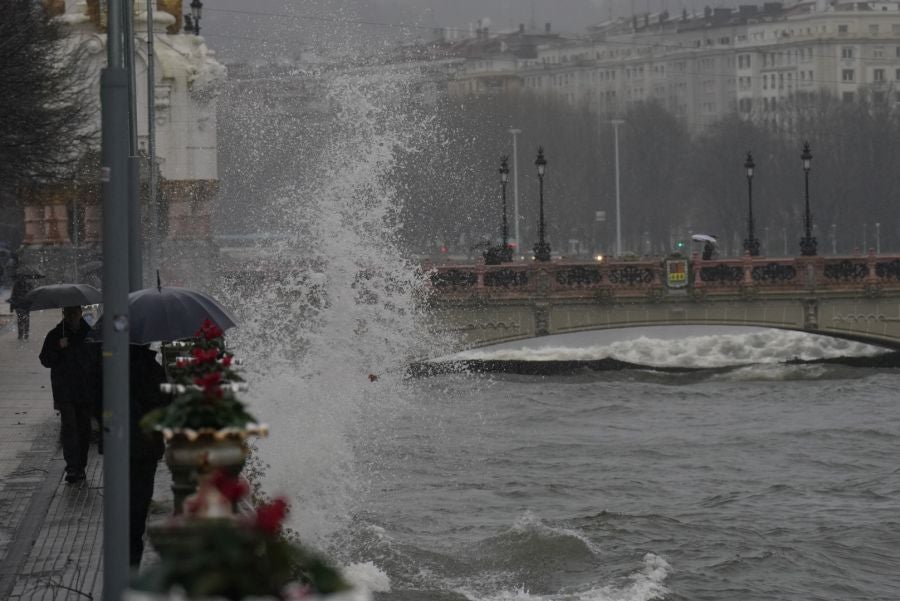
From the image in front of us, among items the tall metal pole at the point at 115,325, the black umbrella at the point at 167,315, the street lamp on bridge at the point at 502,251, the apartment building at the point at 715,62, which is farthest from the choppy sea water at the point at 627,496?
the apartment building at the point at 715,62

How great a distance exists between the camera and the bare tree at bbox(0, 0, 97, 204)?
28.4 meters

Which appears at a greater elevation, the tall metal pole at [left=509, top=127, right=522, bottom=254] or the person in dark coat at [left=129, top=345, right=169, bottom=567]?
the tall metal pole at [left=509, top=127, right=522, bottom=254]

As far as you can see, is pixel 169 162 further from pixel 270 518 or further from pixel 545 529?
pixel 270 518

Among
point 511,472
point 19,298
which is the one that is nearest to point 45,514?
point 511,472

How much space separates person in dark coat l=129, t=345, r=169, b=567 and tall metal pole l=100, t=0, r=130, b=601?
1.57 meters

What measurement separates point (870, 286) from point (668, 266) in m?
4.94

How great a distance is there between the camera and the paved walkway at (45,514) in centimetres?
1087

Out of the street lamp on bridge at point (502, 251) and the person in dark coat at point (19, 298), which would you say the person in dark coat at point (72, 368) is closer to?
the person in dark coat at point (19, 298)

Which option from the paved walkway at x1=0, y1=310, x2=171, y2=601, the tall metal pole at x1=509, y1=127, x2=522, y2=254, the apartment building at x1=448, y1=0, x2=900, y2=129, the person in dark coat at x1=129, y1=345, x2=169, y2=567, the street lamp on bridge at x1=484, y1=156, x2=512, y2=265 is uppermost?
the apartment building at x1=448, y1=0, x2=900, y2=129

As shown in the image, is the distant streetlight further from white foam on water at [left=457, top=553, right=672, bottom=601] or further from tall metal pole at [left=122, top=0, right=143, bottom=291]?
tall metal pole at [left=122, top=0, right=143, bottom=291]

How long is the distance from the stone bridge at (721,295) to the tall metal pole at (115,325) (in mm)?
36897

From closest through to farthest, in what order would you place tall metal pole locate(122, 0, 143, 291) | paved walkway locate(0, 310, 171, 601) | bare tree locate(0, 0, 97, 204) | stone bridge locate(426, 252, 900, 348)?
paved walkway locate(0, 310, 171, 601)
tall metal pole locate(122, 0, 143, 291)
bare tree locate(0, 0, 97, 204)
stone bridge locate(426, 252, 900, 348)

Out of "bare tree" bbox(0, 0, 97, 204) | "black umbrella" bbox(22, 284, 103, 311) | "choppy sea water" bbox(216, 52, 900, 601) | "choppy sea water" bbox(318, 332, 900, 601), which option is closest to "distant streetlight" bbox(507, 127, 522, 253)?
"choppy sea water" bbox(318, 332, 900, 601)

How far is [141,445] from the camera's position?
10.7 meters
